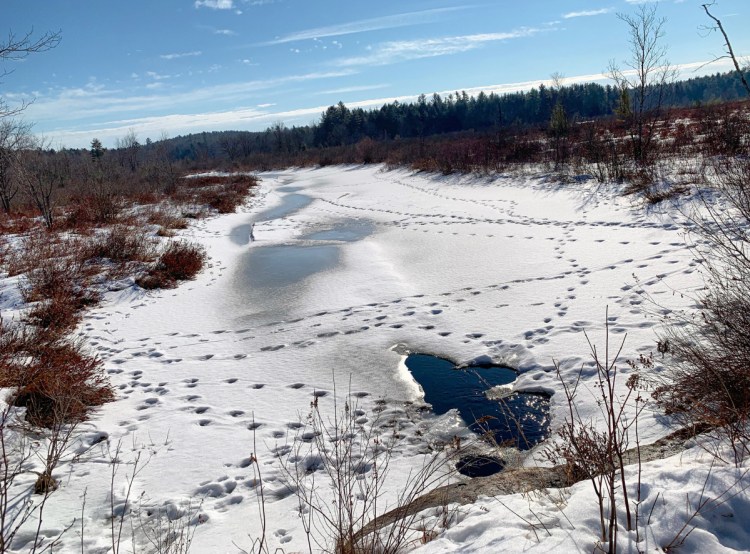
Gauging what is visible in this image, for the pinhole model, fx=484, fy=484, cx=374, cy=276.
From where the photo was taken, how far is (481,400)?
543cm

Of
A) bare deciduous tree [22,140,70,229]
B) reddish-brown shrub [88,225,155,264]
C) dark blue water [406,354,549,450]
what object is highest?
bare deciduous tree [22,140,70,229]

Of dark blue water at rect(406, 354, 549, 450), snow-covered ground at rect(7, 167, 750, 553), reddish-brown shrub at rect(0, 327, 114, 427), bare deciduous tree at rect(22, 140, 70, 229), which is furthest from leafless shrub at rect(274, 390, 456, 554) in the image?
bare deciduous tree at rect(22, 140, 70, 229)

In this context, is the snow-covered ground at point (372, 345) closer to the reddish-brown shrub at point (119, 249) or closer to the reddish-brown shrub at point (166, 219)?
the reddish-brown shrub at point (119, 249)

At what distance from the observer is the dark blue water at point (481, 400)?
4750 millimetres

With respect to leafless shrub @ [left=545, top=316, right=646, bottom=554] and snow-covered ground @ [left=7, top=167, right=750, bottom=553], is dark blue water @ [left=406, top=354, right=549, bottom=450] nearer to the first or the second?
snow-covered ground @ [left=7, top=167, right=750, bottom=553]

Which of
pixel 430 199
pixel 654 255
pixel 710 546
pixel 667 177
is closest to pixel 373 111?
pixel 430 199

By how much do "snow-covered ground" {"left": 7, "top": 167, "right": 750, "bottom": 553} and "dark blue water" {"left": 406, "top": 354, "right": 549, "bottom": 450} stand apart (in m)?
0.17

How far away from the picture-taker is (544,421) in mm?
4852

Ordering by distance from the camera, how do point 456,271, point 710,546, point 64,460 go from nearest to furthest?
point 710,546, point 64,460, point 456,271

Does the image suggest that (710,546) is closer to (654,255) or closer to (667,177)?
(654,255)

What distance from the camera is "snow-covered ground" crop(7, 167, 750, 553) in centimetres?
297

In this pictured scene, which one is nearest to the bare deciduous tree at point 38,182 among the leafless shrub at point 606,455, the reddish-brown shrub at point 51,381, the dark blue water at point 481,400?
Result: the reddish-brown shrub at point 51,381

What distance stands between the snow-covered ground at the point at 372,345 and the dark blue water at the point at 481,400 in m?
0.17

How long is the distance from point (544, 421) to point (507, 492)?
168 centimetres
